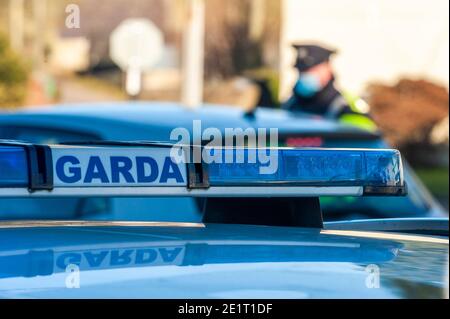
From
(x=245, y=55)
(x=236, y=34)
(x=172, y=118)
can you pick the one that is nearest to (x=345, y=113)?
(x=172, y=118)

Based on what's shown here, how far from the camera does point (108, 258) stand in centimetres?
181

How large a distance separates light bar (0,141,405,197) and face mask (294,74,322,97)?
4.92 m

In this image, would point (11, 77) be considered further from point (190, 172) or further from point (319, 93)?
point (190, 172)

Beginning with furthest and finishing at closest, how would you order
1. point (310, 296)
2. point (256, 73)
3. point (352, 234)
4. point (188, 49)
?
1. point (256, 73)
2. point (188, 49)
3. point (352, 234)
4. point (310, 296)

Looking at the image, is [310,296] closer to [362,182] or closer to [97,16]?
[362,182]

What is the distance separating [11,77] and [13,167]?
19.3 metres

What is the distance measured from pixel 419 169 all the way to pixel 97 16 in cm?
846

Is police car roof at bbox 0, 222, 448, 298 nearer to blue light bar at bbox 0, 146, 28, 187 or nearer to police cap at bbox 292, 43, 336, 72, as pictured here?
blue light bar at bbox 0, 146, 28, 187

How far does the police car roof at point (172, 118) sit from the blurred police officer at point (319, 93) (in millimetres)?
1572

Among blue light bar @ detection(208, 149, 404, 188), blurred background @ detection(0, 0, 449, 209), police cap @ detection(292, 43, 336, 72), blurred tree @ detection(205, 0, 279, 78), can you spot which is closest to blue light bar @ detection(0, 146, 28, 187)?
blue light bar @ detection(208, 149, 404, 188)

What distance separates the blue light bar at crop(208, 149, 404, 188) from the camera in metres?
1.91

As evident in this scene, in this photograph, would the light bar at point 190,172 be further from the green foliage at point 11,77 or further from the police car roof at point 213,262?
the green foliage at point 11,77

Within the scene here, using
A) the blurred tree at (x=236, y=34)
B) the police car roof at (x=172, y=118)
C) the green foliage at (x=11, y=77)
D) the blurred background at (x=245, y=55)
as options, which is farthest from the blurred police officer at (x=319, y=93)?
the blurred tree at (x=236, y=34)

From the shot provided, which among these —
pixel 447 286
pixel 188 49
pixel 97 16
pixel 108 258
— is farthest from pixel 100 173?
pixel 97 16
